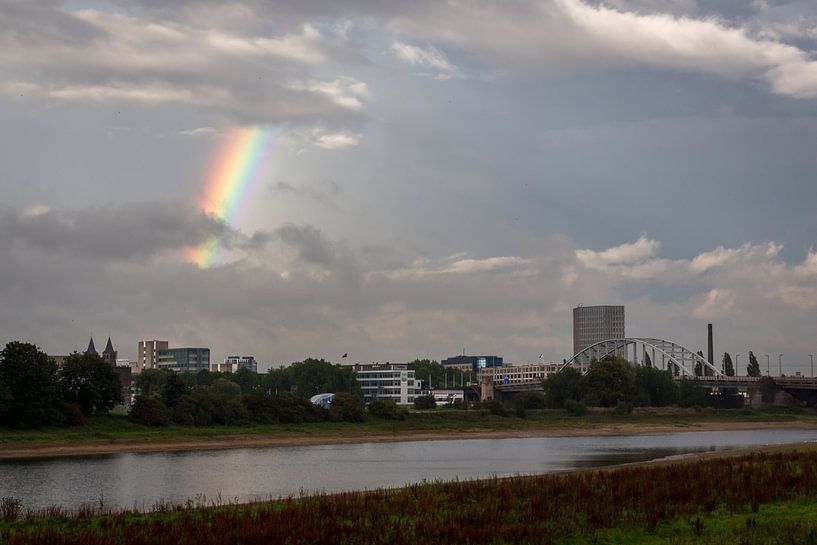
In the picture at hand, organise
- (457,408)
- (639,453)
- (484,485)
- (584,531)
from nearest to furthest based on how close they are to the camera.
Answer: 1. (584,531)
2. (484,485)
3. (639,453)
4. (457,408)

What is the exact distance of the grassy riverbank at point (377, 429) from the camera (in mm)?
93312

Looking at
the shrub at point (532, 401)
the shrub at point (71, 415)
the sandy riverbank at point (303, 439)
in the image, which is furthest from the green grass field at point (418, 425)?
the shrub at point (532, 401)

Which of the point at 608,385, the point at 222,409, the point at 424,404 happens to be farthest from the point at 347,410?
the point at 608,385

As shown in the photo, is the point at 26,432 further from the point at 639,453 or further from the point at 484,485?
the point at 484,485

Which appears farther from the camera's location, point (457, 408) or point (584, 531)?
point (457, 408)

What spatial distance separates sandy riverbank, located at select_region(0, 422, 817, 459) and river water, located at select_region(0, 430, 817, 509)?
204 inches

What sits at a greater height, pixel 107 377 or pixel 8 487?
pixel 107 377

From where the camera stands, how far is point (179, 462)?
79562mm

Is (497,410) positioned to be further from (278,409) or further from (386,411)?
(278,409)

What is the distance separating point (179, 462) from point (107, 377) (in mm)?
32000

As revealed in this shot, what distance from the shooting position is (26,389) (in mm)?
95438

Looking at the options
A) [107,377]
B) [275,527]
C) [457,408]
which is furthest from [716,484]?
[457,408]

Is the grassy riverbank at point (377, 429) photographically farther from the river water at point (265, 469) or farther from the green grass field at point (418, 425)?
the river water at point (265, 469)

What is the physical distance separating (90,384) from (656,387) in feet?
404
